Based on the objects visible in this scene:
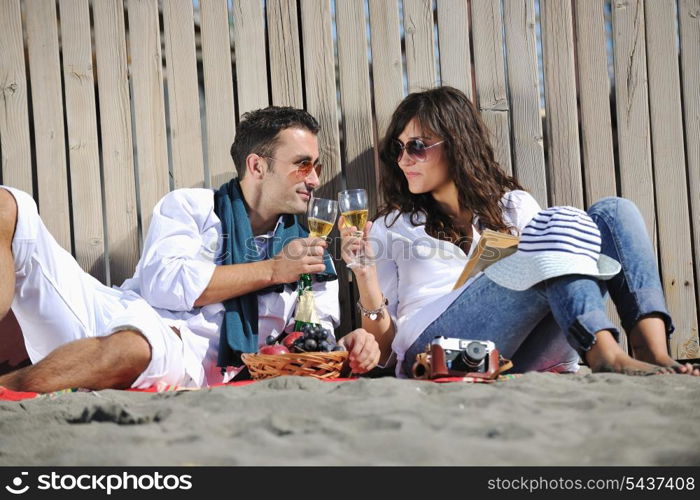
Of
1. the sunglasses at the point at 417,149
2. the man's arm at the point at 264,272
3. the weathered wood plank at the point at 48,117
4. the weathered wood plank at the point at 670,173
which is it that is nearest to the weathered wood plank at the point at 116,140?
the weathered wood plank at the point at 48,117

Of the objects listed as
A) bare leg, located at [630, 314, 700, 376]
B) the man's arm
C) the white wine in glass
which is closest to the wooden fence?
the man's arm

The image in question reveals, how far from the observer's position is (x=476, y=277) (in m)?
3.41

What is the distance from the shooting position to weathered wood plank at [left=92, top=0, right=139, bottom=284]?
Result: 13.6 feet

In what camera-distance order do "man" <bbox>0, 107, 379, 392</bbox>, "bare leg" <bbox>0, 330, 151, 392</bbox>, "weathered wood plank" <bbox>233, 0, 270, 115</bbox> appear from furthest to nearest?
"weathered wood plank" <bbox>233, 0, 270, 115</bbox> < "man" <bbox>0, 107, 379, 392</bbox> < "bare leg" <bbox>0, 330, 151, 392</bbox>

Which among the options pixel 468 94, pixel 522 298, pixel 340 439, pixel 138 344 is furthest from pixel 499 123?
pixel 340 439

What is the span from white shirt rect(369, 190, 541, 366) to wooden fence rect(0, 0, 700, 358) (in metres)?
0.45

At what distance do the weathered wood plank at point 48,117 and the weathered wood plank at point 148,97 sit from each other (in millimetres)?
398

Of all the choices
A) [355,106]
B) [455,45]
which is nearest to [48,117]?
[355,106]

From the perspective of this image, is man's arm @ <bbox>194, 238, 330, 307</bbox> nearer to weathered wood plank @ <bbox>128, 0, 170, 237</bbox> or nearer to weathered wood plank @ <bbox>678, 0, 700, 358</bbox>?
weathered wood plank @ <bbox>128, 0, 170, 237</bbox>

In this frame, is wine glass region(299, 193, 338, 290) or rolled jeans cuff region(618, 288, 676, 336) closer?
rolled jeans cuff region(618, 288, 676, 336)

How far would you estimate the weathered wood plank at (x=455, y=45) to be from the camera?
169 inches
